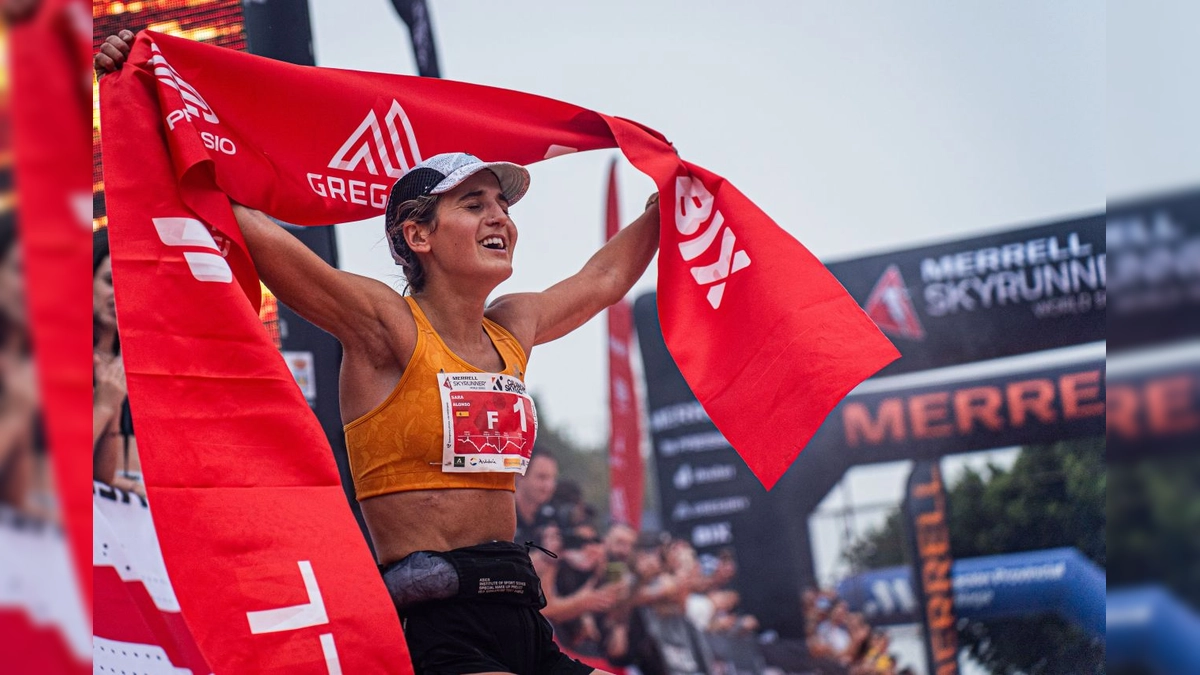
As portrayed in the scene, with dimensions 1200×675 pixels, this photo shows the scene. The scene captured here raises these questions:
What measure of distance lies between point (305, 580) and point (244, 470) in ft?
0.99

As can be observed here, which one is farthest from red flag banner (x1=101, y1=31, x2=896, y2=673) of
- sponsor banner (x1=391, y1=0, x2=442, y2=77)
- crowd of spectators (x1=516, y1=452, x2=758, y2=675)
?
crowd of spectators (x1=516, y1=452, x2=758, y2=675)

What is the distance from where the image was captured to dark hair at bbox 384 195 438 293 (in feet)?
10.8

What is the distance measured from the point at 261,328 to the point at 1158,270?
2.65 meters

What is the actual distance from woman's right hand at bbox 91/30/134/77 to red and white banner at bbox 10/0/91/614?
2024 millimetres

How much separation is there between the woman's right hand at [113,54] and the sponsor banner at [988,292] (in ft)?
14.4

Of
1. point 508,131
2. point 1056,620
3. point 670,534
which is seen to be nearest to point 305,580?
point 508,131

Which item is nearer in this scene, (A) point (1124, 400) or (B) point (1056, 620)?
(A) point (1124, 400)

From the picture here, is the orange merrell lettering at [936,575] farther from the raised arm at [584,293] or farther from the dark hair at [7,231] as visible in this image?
the dark hair at [7,231]

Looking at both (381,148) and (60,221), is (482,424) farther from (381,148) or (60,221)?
(60,221)

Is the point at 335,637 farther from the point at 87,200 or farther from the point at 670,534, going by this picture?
the point at 670,534

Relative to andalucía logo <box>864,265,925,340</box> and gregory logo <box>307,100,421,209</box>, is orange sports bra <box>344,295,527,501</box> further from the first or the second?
andalucía logo <box>864,265,925,340</box>

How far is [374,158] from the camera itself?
3.68 metres

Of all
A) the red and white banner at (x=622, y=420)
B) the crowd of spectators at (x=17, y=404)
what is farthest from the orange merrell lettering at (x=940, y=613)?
the crowd of spectators at (x=17, y=404)

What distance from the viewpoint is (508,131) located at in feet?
12.7
